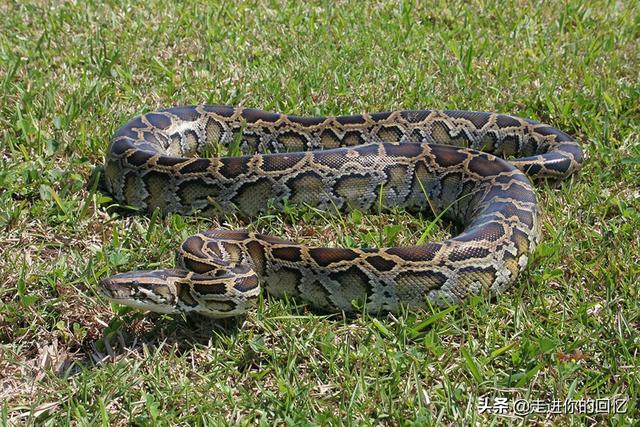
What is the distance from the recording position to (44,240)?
7.11m

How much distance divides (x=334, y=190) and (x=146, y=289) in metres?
2.70

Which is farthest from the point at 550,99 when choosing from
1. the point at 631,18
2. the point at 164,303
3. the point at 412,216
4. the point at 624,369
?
the point at 164,303

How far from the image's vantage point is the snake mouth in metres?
5.72

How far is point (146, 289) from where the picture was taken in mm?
5840

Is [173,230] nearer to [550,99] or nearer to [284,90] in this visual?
[284,90]

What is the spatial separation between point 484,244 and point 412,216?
1.51 meters

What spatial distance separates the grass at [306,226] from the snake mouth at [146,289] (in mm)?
323

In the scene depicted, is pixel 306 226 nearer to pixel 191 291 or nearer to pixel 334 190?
pixel 334 190

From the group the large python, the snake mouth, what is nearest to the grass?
the large python

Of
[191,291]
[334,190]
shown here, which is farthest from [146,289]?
[334,190]

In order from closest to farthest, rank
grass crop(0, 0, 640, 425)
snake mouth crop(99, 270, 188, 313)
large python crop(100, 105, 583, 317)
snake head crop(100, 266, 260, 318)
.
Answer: grass crop(0, 0, 640, 425), snake mouth crop(99, 270, 188, 313), snake head crop(100, 266, 260, 318), large python crop(100, 105, 583, 317)

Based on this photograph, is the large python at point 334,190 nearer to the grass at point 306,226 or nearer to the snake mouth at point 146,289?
the snake mouth at point 146,289

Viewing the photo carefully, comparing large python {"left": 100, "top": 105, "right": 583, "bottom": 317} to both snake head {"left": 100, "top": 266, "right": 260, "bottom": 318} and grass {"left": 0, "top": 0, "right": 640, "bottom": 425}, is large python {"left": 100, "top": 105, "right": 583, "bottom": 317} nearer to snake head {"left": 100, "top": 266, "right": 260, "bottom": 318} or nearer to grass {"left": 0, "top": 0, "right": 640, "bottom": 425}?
snake head {"left": 100, "top": 266, "right": 260, "bottom": 318}

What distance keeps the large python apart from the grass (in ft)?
0.73
